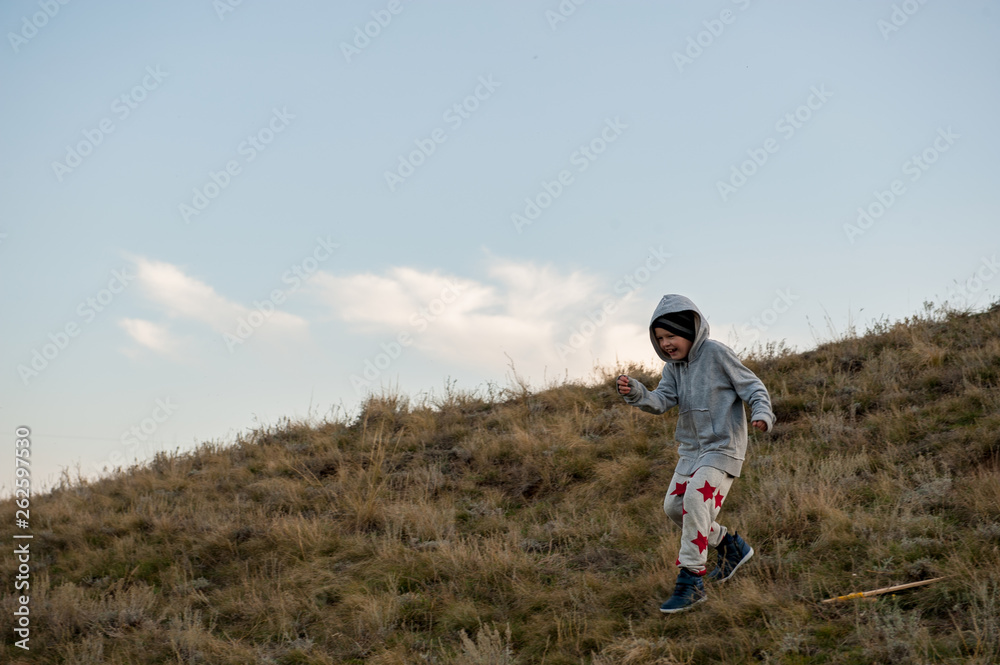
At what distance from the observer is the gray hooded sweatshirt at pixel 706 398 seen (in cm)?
458

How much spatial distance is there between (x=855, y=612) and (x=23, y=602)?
21.6ft

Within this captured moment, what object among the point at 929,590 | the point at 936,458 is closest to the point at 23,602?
the point at 929,590

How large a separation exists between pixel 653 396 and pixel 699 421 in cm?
33

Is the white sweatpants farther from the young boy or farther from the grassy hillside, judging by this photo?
the grassy hillside

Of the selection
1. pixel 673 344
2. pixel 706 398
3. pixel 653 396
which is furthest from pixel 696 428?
pixel 673 344

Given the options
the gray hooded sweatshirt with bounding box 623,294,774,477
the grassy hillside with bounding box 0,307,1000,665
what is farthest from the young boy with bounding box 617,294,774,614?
the grassy hillside with bounding box 0,307,1000,665

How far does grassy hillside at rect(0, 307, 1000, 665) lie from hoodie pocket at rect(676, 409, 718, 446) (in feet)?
3.05

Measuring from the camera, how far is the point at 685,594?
4508 millimetres

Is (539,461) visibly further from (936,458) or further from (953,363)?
(953,363)

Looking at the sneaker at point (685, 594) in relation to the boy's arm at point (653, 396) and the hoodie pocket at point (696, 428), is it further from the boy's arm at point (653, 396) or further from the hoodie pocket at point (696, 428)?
the boy's arm at point (653, 396)

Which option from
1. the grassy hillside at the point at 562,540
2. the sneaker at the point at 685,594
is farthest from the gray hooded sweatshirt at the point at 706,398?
the grassy hillside at the point at 562,540

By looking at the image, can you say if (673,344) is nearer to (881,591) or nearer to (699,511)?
(699,511)

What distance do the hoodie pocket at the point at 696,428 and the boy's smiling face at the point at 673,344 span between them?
14.8 inches

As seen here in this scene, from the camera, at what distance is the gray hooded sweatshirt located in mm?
4582
